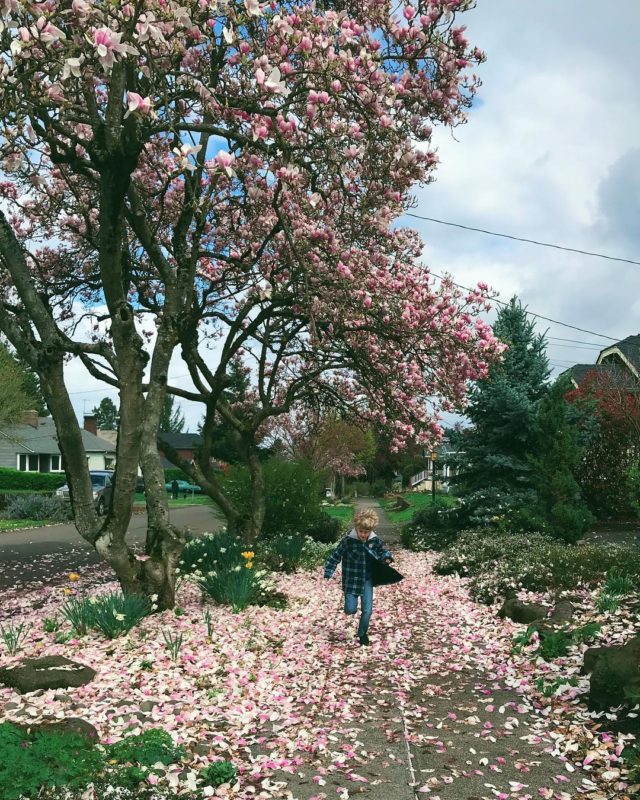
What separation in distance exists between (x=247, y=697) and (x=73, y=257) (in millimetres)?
10188

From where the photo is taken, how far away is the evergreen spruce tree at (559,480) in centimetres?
1437

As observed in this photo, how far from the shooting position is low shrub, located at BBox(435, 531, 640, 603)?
9.88 metres

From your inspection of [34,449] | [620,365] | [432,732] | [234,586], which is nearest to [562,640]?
[432,732]

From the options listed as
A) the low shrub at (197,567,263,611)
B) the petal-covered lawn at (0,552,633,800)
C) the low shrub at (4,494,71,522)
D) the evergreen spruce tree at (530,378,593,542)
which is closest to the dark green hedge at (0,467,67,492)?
the low shrub at (4,494,71,522)

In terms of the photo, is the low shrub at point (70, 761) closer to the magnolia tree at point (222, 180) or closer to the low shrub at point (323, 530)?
the magnolia tree at point (222, 180)

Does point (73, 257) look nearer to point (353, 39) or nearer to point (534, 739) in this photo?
point (353, 39)

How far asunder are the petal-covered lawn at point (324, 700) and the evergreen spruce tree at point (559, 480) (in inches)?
224

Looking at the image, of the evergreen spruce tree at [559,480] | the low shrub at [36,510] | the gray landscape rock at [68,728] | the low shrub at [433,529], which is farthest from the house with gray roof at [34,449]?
the gray landscape rock at [68,728]

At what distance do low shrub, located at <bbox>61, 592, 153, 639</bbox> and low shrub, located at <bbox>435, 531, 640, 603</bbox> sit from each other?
552 centimetres

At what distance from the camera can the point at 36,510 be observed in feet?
95.8

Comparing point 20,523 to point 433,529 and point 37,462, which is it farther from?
point 37,462

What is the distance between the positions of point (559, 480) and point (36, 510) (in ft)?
73.0

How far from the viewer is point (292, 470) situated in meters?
17.1

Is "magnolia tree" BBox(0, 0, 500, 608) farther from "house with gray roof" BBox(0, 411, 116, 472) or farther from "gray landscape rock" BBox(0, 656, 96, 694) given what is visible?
"house with gray roof" BBox(0, 411, 116, 472)
